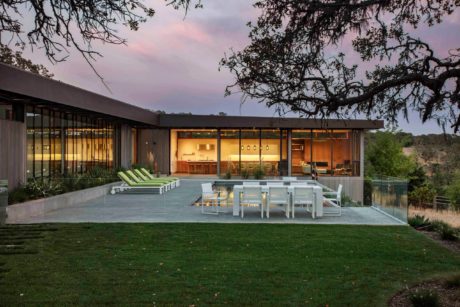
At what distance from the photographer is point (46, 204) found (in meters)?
12.4

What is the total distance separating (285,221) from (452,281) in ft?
18.0

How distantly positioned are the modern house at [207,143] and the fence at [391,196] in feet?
22.4

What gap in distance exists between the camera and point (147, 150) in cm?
2811

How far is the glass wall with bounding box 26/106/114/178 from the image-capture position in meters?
15.0

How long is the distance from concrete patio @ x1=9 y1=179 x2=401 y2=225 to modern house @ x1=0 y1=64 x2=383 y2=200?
4676 mm

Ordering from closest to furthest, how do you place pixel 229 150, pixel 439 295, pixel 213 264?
pixel 439 295, pixel 213 264, pixel 229 150

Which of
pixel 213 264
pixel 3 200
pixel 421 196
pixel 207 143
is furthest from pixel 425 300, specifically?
pixel 421 196

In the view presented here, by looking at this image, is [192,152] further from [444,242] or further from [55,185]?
[444,242]

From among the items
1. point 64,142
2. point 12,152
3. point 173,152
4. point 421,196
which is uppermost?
point 64,142

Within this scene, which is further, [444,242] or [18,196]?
[18,196]

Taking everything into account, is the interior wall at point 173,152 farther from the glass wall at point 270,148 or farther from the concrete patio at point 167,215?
the concrete patio at point 167,215

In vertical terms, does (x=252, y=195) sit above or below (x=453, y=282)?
above

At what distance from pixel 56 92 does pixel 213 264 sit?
28.7 feet

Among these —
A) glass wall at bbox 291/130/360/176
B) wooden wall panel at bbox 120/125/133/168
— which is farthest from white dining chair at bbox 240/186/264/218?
glass wall at bbox 291/130/360/176
